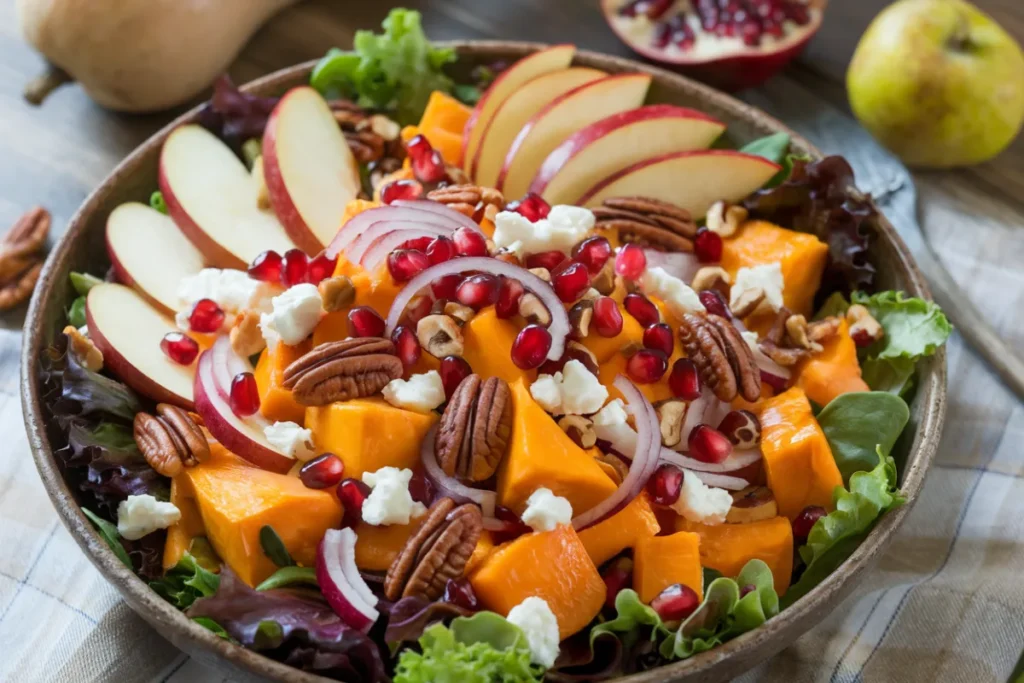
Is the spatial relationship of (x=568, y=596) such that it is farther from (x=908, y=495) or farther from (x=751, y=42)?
(x=751, y=42)

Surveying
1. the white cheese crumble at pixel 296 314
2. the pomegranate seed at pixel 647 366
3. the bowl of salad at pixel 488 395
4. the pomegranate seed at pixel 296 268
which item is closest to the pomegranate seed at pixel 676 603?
the bowl of salad at pixel 488 395

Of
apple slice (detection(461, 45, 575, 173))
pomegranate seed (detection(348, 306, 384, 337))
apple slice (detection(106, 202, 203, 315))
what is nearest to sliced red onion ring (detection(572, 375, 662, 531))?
pomegranate seed (detection(348, 306, 384, 337))

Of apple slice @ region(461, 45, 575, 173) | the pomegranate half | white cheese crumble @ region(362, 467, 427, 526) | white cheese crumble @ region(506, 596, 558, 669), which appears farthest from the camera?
the pomegranate half

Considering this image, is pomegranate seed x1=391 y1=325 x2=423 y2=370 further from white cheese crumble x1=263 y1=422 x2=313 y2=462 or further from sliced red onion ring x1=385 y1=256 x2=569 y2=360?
white cheese crumble x1=263 y1=422 x2=313 y2=462

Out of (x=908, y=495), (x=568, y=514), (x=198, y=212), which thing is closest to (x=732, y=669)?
(x=568, y=514)

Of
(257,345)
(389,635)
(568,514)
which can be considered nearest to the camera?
(389,635)

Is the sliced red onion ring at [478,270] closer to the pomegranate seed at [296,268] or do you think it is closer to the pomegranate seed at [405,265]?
the pomegranate seed at [405,265]

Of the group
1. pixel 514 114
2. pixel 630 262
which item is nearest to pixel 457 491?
pixel 630 262
